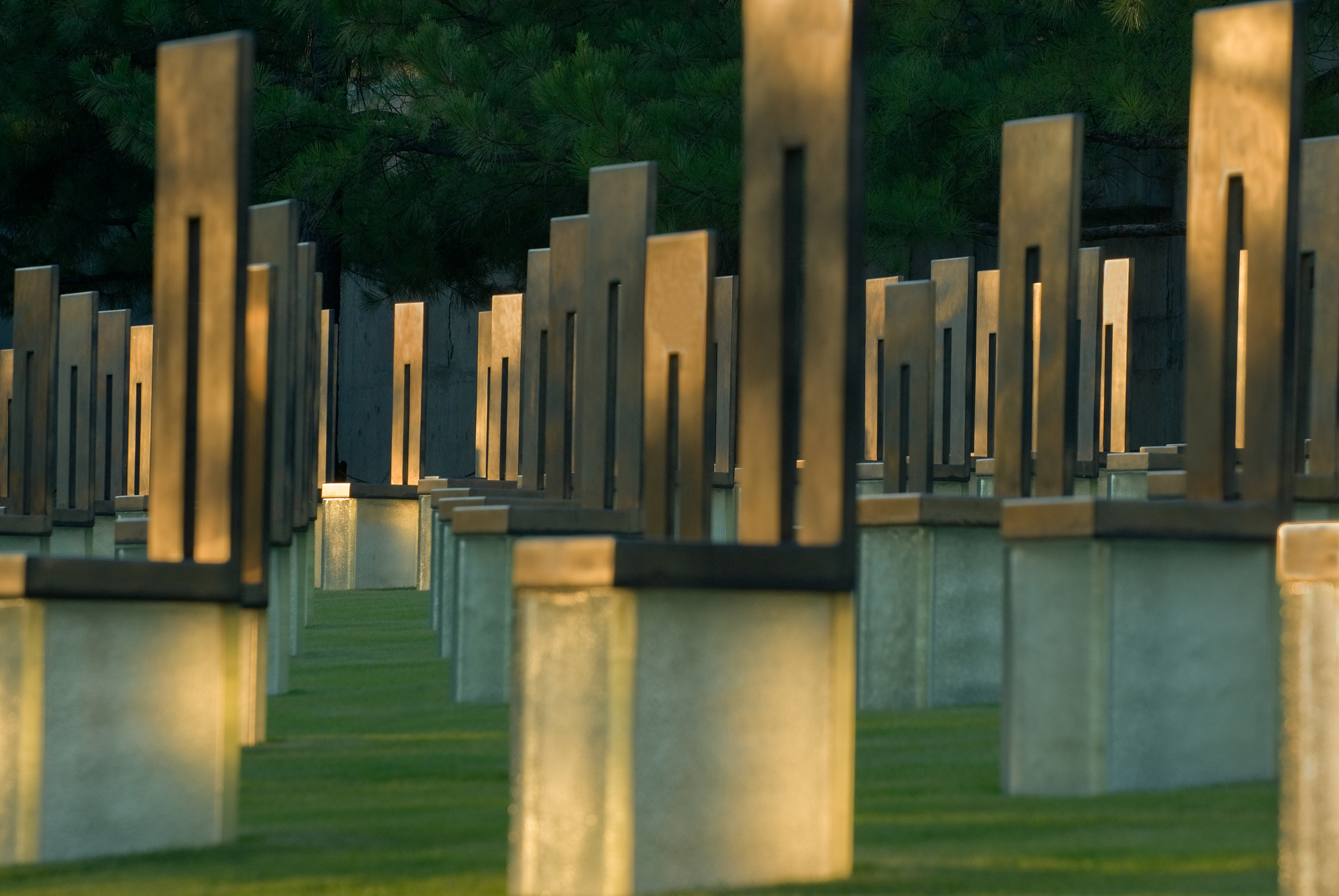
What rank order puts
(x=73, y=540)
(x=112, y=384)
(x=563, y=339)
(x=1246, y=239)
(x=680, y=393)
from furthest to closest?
(x=112, y=384) → (x=73, y=540) → (x=563, y=339) → (x=680, y=393) → (x=1246, y=239)

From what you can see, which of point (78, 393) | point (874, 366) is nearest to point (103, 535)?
point (78, 393)

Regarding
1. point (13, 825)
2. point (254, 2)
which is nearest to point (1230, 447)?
point (13, 825)

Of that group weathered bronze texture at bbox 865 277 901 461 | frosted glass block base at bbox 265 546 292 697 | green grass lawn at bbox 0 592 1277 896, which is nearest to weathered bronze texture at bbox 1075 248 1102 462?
weathered bronze texture at bbox 865 277 901 461

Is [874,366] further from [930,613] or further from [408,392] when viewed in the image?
[930,613]

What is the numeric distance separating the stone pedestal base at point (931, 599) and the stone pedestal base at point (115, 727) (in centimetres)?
300

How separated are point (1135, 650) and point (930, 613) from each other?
2087 mm

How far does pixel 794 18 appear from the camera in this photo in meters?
5.02

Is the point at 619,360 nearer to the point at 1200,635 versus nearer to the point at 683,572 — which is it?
the point at 1200,635

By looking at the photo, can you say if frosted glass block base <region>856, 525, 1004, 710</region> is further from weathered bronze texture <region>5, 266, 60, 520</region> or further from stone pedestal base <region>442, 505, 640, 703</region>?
weathered bronze texture <region>5, 266, 60, 520</region>

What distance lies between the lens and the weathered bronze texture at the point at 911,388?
1001 centimetres

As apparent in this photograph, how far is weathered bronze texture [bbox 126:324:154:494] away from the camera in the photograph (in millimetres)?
17391

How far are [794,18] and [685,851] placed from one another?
76.4 inches

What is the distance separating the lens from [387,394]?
97.2 feet

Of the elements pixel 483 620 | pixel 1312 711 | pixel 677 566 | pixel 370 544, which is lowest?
pixel 370 544
